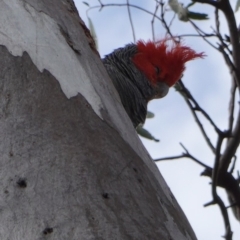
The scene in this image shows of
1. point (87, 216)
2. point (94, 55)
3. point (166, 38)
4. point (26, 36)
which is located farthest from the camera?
point (166, 38)

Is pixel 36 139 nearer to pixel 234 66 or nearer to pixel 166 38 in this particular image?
pixel 166 38

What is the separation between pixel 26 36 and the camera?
1695mm

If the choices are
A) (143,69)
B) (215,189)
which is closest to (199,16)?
(143,69)

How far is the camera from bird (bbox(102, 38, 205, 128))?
110 inches

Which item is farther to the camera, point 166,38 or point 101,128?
point 166,38

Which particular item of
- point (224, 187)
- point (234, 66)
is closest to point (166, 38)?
A: point (234, 66)

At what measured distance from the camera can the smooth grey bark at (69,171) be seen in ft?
4.37

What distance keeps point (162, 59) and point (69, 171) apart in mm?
1497

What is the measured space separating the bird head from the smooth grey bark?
112 cm

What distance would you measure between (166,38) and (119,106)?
3.93 feet

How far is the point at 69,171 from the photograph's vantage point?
1.41 metres

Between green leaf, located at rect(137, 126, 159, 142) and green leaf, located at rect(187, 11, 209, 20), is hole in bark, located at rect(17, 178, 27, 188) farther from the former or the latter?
green leaf, located at rect(187, 11, 209, 20)

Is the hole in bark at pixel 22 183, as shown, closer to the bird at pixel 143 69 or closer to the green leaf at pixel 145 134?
the bird at pixel 143 69

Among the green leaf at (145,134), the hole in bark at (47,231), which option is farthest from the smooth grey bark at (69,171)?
the green leaf at (145,134)
